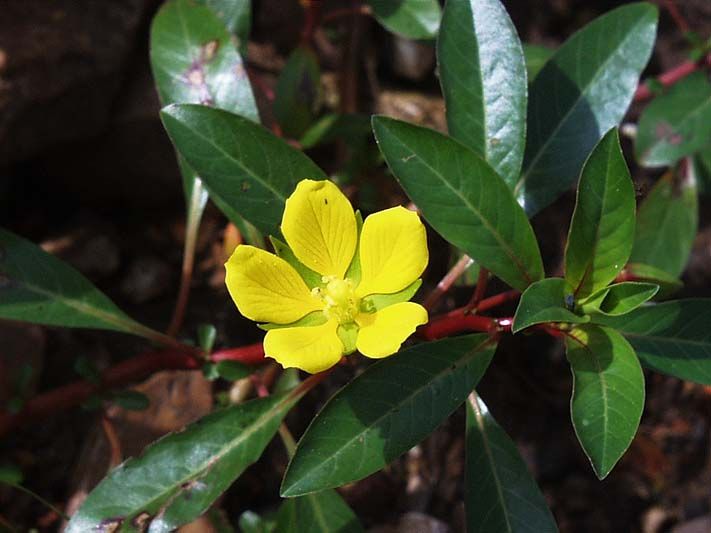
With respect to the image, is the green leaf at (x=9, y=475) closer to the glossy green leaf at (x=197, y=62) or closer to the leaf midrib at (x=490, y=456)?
the glossy green leaf at (x=197, y=62)

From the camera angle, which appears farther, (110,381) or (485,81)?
(110,381)

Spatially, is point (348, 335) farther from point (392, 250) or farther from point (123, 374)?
point (123, 374)

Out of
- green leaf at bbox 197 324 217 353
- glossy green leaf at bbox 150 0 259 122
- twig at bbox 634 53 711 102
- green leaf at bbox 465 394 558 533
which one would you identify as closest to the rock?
glossy green leaf at bbox 150 0 259 122

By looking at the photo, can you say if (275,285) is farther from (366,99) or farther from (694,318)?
(366,99)

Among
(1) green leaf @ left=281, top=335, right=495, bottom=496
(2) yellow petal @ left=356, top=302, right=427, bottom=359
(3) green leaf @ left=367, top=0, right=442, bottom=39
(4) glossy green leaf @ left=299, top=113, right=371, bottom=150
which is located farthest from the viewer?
(4) glossy green leaf @ left=299, top=113, right=371, bottom=150

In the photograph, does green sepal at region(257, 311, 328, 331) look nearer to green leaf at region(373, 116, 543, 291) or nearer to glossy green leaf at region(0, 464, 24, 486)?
green leaf at region(373, 116, 543, 291)

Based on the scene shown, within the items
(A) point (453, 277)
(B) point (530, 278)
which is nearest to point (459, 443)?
(A) point (453, 277)

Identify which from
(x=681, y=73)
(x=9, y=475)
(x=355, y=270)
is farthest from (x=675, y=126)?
(x=9, y=475)
